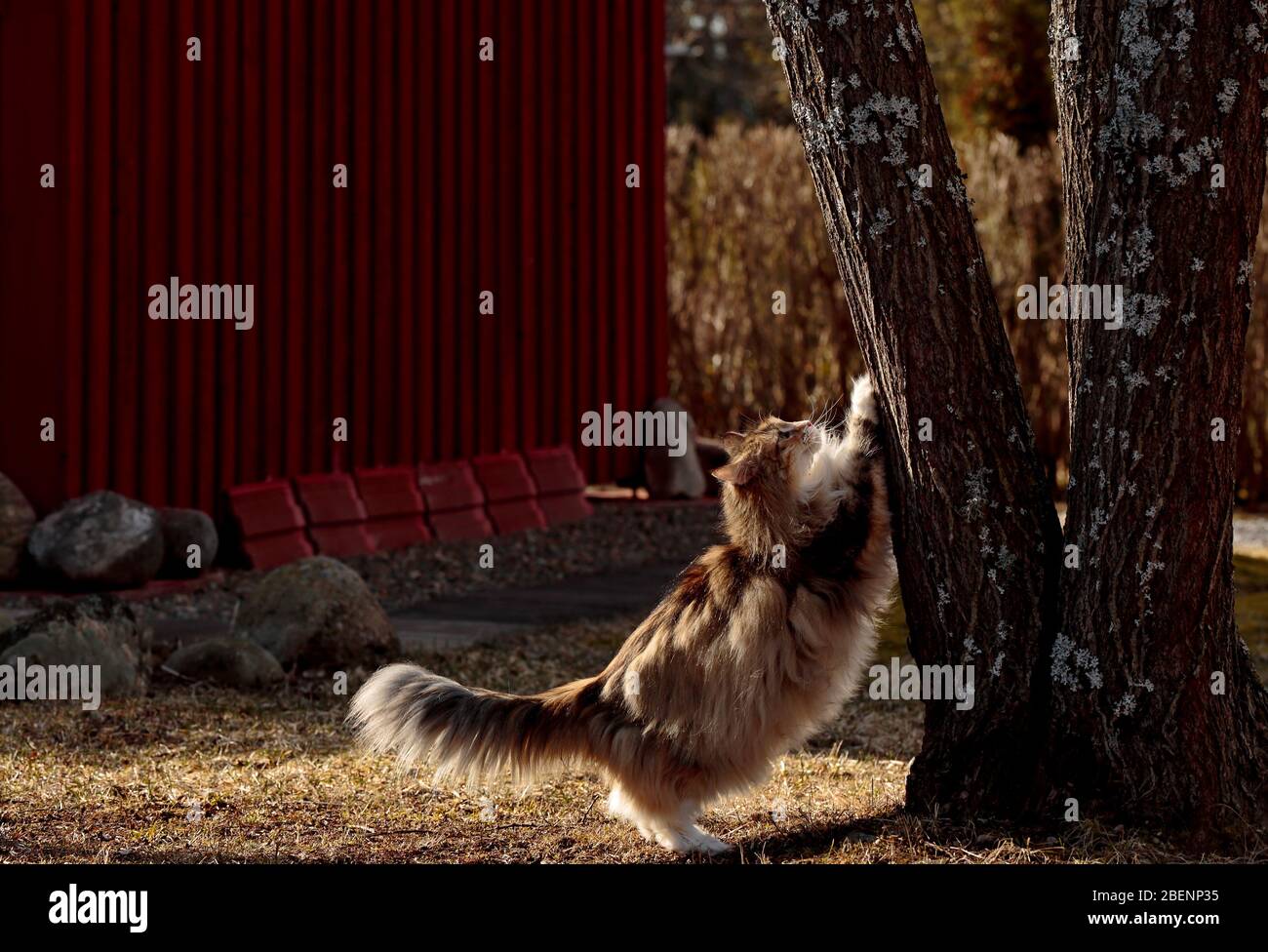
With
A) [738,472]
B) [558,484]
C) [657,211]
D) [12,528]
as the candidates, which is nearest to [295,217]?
[12,528]

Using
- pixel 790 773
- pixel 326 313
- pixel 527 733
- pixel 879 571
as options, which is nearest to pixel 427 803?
pixel 527 733

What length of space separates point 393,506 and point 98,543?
109 inches

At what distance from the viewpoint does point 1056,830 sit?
15.5ft

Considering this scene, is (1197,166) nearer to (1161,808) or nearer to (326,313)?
(1161,808)

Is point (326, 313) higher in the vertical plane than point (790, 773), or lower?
higher


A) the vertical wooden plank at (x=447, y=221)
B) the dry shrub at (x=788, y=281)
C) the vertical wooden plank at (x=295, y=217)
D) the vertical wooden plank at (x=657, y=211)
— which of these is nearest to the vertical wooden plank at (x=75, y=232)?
the vertical wooden plank at (x=295, y=217)

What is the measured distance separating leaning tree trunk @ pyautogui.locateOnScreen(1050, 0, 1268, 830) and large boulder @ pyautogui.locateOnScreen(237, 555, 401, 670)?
158 inches

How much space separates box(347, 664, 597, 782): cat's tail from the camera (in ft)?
15.8

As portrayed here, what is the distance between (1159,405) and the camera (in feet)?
14.9

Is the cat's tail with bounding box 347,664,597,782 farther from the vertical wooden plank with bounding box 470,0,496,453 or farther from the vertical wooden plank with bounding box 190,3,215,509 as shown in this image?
the vertical wooden plank with bounding box 470,0,496,453

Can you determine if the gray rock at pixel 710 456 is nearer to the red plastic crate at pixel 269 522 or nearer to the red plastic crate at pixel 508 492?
the red plastic crate at pixel 508 492

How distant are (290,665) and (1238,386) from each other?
4732 millimetres

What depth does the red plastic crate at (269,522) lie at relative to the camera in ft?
34.7
